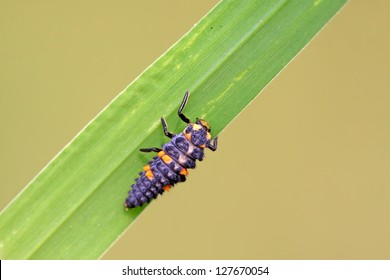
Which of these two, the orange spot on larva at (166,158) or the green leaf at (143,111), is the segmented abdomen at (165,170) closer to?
the orange spot on larva at (166,158)

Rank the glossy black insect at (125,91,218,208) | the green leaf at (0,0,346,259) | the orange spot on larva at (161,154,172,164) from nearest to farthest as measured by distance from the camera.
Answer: the green leaf at (0,0,346,259) < the glossy black insect at (125,91,218,208) < the orange spot on larva at (161,154,172,164)

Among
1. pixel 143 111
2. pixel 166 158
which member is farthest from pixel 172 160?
pixel 143 111

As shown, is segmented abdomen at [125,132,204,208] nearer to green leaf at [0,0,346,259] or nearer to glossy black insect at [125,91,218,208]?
glossy black insect at [125,91,218,208]

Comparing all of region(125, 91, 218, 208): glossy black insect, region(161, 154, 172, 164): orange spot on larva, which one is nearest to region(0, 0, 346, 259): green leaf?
region(125, 91, 218, 208): glossy black insect

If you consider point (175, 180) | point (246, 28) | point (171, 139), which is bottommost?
point (175, 180)

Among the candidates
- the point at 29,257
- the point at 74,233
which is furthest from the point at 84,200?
the point at 29,257

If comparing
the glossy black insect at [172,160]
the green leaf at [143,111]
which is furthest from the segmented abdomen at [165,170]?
the green leaf at [143,111]

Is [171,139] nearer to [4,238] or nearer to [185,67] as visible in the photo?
[185,67]
